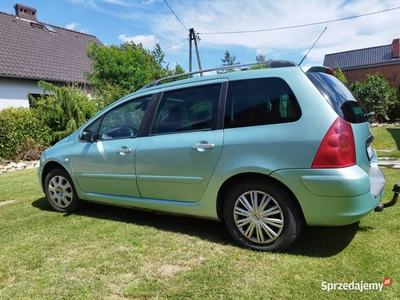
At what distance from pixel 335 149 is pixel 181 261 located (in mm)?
1644

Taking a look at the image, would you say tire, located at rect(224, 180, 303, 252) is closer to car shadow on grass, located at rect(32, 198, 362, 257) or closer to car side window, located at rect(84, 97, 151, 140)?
car shadow on grass, located at rect(32, 198, 362, 257)

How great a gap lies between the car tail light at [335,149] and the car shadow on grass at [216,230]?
85 centimetres

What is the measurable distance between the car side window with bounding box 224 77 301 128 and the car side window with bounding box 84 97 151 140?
1.18 meters

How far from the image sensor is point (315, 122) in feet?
8.13

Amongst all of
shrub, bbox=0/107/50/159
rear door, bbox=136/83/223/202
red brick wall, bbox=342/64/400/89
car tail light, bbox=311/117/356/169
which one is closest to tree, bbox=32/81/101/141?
shrub, bbox=0/107/50/159

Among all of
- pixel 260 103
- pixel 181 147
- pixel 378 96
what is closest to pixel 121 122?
pixel 181 147

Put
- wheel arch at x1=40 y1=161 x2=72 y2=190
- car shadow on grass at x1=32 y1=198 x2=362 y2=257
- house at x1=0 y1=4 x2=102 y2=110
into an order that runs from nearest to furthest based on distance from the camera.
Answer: car shadow on grass at x1=32 y1=198 x2=362 y2=257 < wheel arch at x1=40 y1=161 x2=72 y2=190 < house at x1=0 y1=4 x2=102 y2=110

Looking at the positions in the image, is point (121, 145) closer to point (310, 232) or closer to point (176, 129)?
point (176, 129)

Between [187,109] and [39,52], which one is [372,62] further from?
[187,109]

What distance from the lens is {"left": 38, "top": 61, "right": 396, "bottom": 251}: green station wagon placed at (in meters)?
2.47

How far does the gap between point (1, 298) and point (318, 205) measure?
103 inches

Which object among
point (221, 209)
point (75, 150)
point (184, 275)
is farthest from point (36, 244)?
point (221, 209)

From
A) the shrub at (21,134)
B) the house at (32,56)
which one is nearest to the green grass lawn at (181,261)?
the shrub at (21,134)

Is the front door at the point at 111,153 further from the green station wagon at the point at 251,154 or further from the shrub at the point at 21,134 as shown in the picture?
the shrub at the point at 21,134
